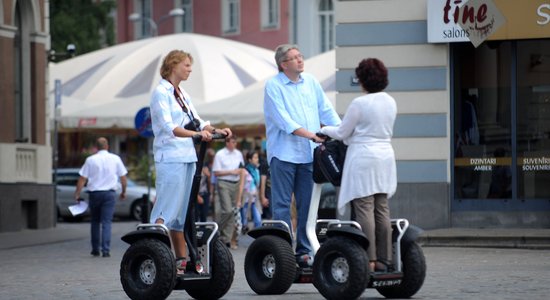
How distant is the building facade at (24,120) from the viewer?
90.7 ft

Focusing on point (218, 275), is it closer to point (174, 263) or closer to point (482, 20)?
point (174, 263)

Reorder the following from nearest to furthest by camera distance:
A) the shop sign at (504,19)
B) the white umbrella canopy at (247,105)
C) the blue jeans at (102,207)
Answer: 1. the shop sign at (504,19)
2. the blue jeans at (102,207)
3. the white umbrella canopy at (247,105)

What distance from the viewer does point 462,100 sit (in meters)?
22.1

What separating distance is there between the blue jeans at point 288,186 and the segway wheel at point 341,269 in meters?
0.86

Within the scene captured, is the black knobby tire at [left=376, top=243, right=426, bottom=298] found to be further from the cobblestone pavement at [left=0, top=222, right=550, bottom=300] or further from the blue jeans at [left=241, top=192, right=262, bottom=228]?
the blue jeans at [left=241, top=192, right=262, bottom=228]

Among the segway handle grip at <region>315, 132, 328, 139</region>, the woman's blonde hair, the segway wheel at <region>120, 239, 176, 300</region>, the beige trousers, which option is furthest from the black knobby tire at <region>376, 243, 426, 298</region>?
the woman's blonde hair

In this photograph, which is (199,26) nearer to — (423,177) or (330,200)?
(330,200)

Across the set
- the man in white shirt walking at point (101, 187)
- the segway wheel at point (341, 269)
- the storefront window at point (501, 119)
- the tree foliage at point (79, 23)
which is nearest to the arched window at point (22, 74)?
the man in white shirt walking at point (101, 187)

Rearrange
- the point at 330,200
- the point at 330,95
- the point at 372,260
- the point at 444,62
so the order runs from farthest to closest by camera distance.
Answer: the point at 330,95 → the point at 330,200 → the point at 444,62 → the point at 372,260

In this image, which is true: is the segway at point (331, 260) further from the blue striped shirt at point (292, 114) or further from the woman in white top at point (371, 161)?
the blue striped shirt at point (292, 114)

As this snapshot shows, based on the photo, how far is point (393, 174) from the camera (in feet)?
37.1

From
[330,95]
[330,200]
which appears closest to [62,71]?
[330,95]

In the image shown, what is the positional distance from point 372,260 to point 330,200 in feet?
52.6

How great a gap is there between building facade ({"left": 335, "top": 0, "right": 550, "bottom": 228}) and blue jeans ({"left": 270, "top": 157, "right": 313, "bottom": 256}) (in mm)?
9444
